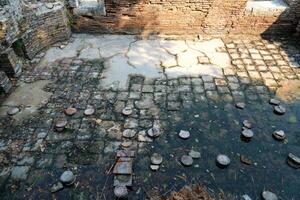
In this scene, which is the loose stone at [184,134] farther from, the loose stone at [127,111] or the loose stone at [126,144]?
the loose stone at [127,111]

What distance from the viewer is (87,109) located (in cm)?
422

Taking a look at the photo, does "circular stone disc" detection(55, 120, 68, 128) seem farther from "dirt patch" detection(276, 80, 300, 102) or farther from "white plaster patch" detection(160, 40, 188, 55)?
"dirt patch" detection(276, 80, 300, 102)

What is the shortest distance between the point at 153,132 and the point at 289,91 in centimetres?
238

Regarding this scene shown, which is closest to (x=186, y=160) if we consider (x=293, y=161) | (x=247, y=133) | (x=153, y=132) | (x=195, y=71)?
(x=153, y=132)

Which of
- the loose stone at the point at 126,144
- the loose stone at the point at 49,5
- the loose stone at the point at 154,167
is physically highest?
the loose stone at the point at 49,5

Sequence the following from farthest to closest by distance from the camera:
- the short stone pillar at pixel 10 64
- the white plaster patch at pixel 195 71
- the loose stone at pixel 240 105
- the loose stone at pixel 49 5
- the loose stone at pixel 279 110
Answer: the loose stone at pixel 49 5 → the white plaster patch at pixel 195 71 → the short stone pillar at pixel 10 64 → the loose stone at pixel 240 105 → the loose stone at pixel 279 110

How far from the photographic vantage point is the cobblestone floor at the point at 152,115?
3.32m

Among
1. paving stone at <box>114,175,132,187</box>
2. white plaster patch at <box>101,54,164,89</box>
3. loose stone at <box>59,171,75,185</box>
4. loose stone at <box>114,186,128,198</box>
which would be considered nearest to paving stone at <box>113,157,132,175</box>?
paving stone at <box>114,175,132,187</box>

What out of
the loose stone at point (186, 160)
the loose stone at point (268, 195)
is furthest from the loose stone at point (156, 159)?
the loose stone at point (268, 195)

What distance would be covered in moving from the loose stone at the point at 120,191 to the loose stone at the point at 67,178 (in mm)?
535

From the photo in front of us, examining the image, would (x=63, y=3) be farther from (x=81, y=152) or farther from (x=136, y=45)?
(x=81, y=152)

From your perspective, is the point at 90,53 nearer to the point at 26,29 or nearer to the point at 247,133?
the point at 26,29

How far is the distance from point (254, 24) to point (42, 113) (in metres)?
4.50

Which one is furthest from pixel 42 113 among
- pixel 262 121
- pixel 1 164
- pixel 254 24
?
pixel 254 24
